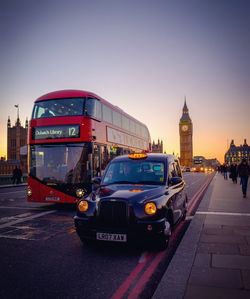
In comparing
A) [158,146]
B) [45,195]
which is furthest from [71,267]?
[158,146]

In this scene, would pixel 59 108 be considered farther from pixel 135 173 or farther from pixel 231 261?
pixel 231 261

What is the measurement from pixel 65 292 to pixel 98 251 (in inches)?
70.1

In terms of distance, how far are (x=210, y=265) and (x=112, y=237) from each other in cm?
165

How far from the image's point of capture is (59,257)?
5.10m

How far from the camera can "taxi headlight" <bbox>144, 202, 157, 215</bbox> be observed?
509 cm

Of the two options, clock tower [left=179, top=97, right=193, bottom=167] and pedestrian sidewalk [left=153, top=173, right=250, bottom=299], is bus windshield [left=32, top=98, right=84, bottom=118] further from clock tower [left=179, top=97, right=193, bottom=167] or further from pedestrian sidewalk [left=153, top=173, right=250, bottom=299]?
clock tower [left=179, top=97, right=193, bottom=167]

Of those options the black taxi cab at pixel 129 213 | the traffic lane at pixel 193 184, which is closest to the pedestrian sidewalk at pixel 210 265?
the black taxi cab at pixel 129 213

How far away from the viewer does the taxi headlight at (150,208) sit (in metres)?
5.09

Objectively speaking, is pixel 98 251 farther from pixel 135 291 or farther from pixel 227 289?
pixel 227 289

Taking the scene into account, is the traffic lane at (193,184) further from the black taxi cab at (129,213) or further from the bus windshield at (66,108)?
the black taxi cab at (129,213)

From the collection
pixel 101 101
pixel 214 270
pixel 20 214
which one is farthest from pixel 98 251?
pixel 101 101

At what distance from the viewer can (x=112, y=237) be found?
5023 mm

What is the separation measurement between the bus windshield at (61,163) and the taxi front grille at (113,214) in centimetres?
510

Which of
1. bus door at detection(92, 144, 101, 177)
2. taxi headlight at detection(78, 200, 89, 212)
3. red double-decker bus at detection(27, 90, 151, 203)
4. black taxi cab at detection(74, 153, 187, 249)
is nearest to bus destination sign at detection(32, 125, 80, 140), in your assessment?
red double-decker bus at detection(27, 90, 151, 203)
